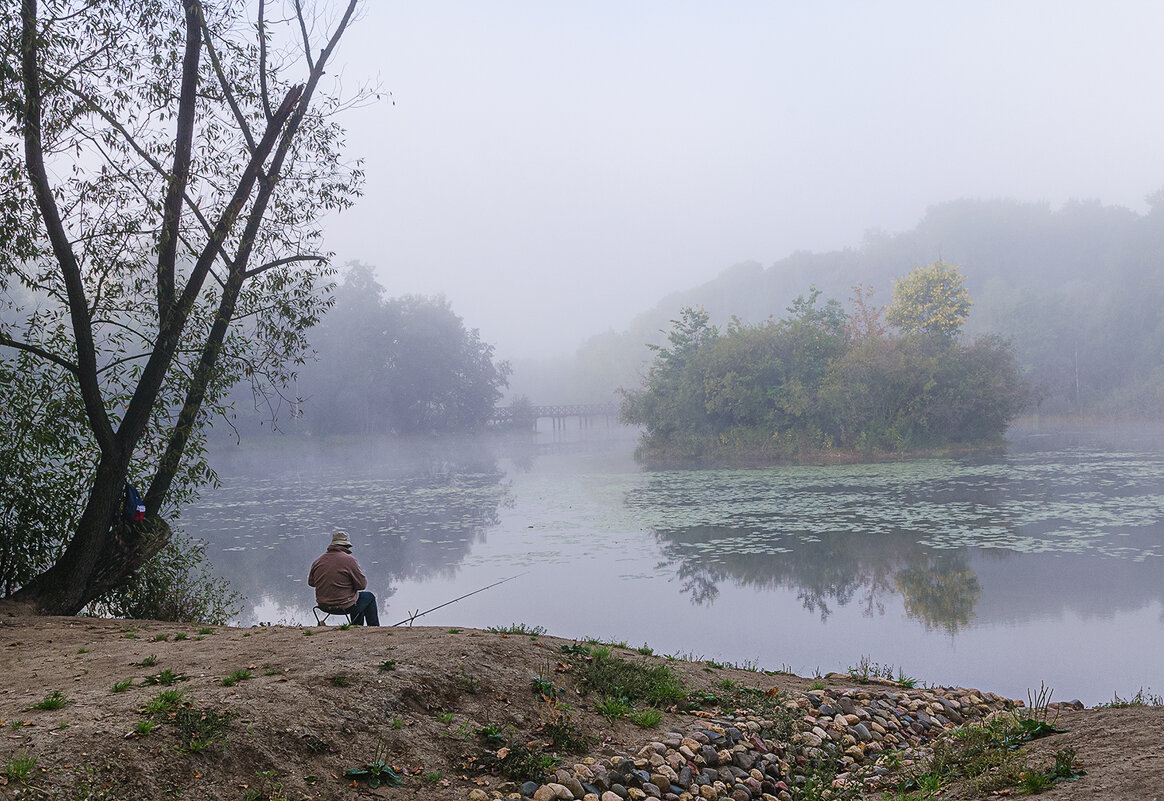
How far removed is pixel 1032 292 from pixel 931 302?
34427 millimetres

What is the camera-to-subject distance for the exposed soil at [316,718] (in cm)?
392

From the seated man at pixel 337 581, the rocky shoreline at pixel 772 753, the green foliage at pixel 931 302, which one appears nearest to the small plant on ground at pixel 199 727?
the rocky shoreline at pixel 772 753

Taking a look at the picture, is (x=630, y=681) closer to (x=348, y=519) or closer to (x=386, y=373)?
(x=348, y=519)

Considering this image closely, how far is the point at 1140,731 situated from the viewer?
4.64 m

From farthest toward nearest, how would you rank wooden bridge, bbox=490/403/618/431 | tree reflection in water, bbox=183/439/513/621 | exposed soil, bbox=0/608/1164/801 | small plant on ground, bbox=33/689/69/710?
wooden bridge, bbox=490/403/618/431 → tree reflection in water, bbox=183/439/513/621 → small plant on ground, bbox=33/689/69/710 → exposed soil, bbox=0/608/1164/801

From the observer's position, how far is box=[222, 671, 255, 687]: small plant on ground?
504 cm

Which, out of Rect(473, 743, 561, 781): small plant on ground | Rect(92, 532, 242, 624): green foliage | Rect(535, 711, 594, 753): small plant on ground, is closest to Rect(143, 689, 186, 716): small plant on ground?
Rect(473, 743, 561, 781): small plant on ground

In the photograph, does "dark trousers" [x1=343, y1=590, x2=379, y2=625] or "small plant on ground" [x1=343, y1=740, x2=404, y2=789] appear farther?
"dark trousers" [x1=343, y1=590, x2=379, y2=625]

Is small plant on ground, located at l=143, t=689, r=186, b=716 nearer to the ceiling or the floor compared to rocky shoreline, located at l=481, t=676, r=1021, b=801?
nearer to the ceiling

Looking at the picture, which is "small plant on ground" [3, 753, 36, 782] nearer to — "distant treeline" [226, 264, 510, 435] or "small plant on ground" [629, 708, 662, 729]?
"small plant on ground" [629, 708, 662, 729]

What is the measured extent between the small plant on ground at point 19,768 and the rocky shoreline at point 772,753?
2.09 m

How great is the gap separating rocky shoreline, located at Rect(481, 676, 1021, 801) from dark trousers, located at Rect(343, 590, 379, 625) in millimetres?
4556

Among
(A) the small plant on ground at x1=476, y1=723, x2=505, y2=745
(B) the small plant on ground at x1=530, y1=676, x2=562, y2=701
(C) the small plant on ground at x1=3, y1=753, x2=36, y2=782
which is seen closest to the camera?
(C) the small plant on ground at x1=3, y1=753, x2=36, y2=782

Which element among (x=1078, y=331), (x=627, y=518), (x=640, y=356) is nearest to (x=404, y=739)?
(x=627, y=518)
